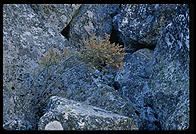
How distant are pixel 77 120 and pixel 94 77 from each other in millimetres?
2020

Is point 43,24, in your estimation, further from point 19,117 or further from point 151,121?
point 151,121

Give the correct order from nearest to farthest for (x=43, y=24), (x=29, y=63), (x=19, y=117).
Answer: (x=19, y=117)
(x=29, y=63)
(x=43, y=24)

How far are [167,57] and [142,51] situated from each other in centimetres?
185

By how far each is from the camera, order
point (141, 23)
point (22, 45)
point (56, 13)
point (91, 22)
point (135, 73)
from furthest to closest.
A: point (91, 22) → point (56, 13) → point (141, 23) → point (135, 73) → point (22, 45)

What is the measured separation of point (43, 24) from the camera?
838 centimetres

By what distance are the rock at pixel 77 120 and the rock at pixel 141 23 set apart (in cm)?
336

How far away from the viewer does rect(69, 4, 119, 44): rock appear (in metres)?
9.29

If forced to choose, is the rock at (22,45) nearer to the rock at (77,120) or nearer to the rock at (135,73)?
the rock at (77,120)

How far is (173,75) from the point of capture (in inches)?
253

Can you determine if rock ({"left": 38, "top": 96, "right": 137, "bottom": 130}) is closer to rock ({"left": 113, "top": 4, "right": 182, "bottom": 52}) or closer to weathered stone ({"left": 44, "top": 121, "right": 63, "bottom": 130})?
weathered stone ({"left": 44, "top": 121, "right": 63, "bottom": 130})

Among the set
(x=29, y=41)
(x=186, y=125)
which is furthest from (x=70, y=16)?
(x=186, y=125)

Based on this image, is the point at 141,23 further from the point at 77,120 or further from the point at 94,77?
the point at 77,120

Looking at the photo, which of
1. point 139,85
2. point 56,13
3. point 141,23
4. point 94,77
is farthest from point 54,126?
point 56,13

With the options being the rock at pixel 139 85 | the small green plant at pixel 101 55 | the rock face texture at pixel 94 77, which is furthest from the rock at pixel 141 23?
the small green plant at pixel 101 55
